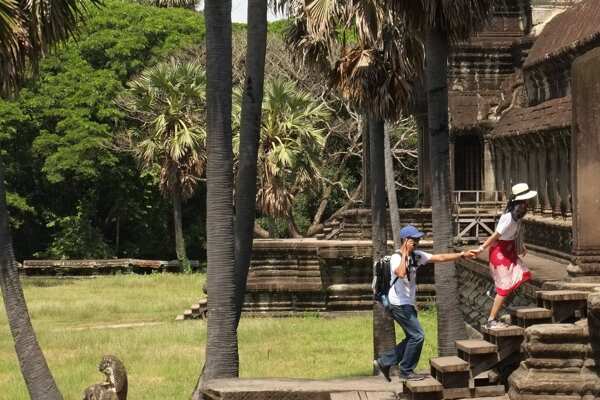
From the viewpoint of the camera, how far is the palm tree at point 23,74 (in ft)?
42.5

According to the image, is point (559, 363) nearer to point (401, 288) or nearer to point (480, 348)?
point (480, 348)

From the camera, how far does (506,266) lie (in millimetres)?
10875

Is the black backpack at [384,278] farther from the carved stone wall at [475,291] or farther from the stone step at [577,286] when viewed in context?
the carved stone wall at [475,291]

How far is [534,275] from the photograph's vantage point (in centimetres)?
1365

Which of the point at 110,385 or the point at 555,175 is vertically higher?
the point at 555,175

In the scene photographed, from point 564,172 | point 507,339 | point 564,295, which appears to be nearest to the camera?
point 564,295

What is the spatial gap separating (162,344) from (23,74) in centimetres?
869

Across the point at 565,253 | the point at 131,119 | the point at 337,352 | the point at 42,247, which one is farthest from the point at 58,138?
the point at 565,253

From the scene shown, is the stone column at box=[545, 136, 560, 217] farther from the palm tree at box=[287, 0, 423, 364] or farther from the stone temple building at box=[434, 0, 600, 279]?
the palm tree at box=[287, 0, 423, 364]

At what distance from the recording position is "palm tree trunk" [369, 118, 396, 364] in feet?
52.7

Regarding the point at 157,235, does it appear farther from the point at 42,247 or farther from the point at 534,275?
the point at 534,275

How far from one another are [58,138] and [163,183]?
546cm

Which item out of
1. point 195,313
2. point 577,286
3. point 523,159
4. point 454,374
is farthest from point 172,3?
point 454,374

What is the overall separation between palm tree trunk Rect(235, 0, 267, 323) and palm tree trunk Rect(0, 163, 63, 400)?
2374mm
